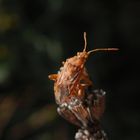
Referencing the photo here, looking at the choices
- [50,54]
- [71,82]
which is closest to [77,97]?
[71,82]

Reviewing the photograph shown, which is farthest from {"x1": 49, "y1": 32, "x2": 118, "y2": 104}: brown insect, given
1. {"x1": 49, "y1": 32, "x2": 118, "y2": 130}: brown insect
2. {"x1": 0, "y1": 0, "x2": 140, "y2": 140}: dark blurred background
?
{"x1": 0, "y1": 0, "x2": 140, "y2": 140}: dark blurred background

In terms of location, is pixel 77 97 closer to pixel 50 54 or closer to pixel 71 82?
pixel 71 82

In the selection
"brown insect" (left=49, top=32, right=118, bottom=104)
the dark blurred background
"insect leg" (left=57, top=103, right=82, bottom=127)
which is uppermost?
"brown insect" (left=49, top=32, right=118, bottom=104)

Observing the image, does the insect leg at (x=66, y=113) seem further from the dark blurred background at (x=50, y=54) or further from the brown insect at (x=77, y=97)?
the dark blurred background at (x=50, y=54)

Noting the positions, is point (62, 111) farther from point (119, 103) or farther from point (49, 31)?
point (119, 103)

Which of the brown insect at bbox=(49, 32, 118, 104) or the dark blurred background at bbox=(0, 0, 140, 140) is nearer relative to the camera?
the brown insect at bbox=(49, 32, 118, 104)

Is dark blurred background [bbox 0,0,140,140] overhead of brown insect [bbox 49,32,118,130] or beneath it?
beneath

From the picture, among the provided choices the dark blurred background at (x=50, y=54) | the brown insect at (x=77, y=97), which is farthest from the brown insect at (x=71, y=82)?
the dark blurred background at (x=50, y=54)

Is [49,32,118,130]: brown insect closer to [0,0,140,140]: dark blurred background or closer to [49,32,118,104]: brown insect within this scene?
[49,32,118,104]: brown insect
